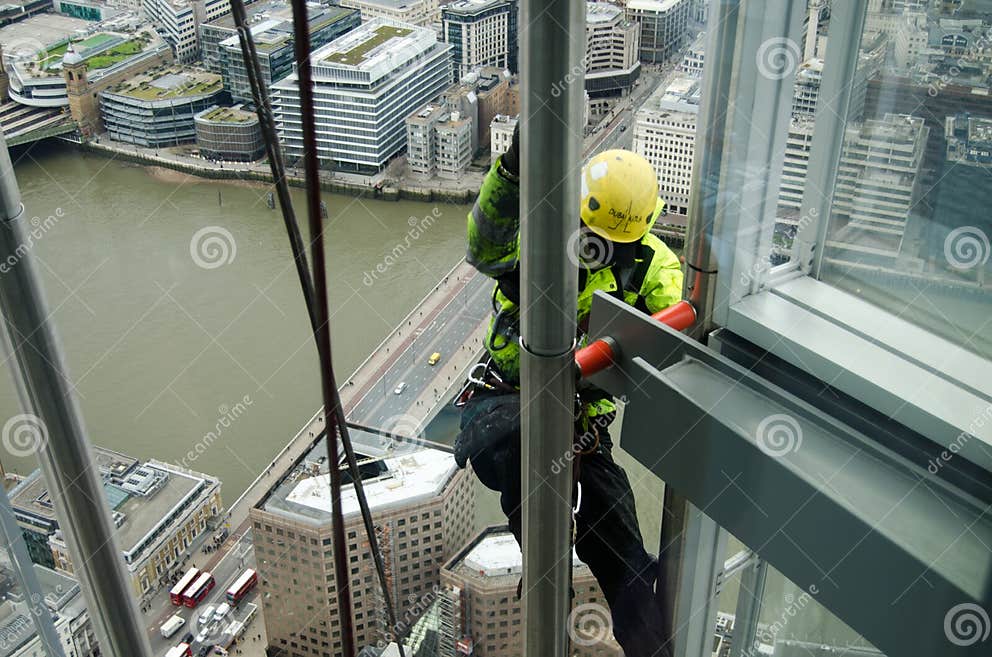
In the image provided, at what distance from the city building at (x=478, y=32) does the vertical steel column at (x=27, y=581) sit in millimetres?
10328

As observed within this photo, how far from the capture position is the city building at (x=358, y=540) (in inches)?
224

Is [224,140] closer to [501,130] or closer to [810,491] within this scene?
[501,130]

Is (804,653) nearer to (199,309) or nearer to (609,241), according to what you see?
(609,241)

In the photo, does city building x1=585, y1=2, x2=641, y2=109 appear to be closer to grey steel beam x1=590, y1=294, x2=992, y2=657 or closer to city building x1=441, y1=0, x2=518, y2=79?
city building x1=441, y1=0, x2=518, y2=79

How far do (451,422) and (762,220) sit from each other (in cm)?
686

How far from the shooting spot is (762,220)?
2.79 feet

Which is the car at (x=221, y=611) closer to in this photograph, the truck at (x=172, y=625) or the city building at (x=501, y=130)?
the truck at (x=172, y=625)

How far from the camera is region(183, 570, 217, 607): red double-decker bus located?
6.38 m

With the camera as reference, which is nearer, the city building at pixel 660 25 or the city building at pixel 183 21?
the city building at pixel 660 25

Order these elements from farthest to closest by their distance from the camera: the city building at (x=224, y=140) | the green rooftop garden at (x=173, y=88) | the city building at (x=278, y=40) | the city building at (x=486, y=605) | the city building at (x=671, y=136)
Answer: the green rooftop garden at (x=173, y=88) < the city building at (x=278, y=40) < the city building at (x=224, y=140) < the city building at (x=671, y=136) < the city building at (x=486, y=605)

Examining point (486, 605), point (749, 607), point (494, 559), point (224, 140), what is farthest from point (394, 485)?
point (224, 140)

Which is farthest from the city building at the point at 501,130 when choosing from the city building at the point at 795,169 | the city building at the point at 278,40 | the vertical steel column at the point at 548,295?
the vertical steel column at the point at 548,295

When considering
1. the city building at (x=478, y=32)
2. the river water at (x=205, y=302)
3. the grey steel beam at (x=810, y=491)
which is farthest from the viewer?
the city building at (x=478, y=32)

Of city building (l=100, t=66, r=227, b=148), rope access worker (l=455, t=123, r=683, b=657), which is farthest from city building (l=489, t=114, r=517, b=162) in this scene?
rope access worker (l=455, t=123, r=683, b=657)
